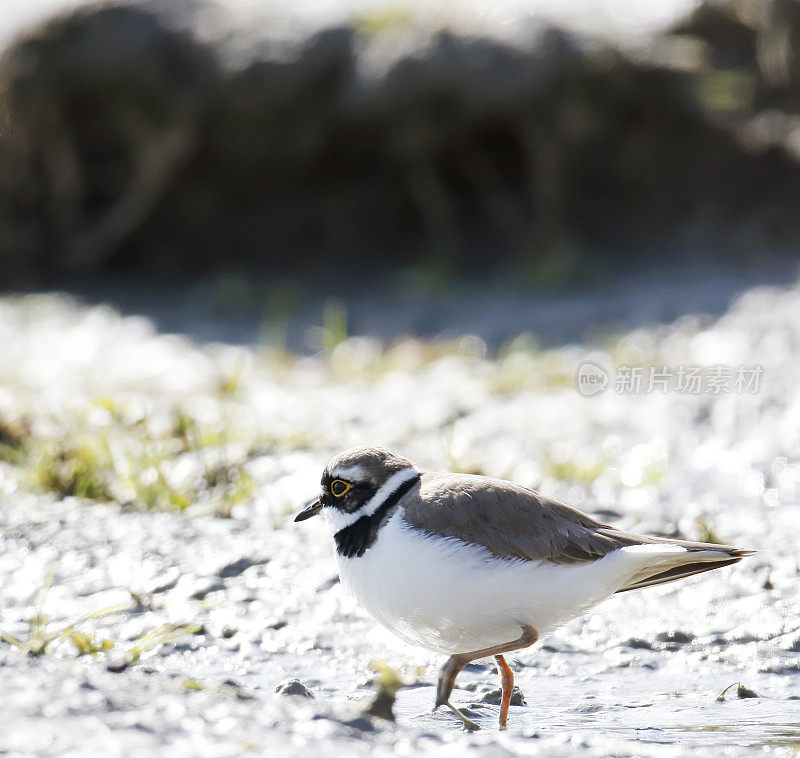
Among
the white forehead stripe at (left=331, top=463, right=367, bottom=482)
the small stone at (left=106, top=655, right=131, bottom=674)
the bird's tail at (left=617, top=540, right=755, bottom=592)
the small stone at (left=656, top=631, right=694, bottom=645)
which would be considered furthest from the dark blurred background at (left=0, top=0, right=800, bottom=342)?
the small stone at (left=106, top=655, right=131, bottom=674)

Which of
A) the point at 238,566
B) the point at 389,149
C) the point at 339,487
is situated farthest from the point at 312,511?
the point at 389,149

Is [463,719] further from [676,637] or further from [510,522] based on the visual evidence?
[676,637]

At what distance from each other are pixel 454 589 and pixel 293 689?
650 mm

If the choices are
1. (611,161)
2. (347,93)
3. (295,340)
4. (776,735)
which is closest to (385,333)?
(295,340)

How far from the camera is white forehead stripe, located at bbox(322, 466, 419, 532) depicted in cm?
402

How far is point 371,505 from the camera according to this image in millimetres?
4031

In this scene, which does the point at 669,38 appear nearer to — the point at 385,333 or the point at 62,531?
the point at 385,333

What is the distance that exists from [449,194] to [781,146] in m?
3.37

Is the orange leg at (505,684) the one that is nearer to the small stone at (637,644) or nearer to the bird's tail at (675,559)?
the bird's tail at (675,559)

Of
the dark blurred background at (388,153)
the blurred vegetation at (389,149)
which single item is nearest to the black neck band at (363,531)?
the blurred vegetation at (389,149)

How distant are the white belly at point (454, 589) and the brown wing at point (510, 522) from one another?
44 mm

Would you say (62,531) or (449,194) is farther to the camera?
(449,194)

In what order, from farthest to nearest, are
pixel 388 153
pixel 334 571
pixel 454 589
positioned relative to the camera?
1. pixel 388 153
2. pixel 334 571
3. pixel 454 589

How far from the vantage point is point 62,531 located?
217 inches
